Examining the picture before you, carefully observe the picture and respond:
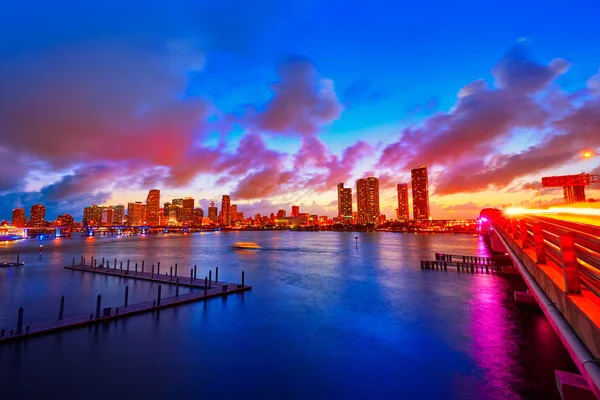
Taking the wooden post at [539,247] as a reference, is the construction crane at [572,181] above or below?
above

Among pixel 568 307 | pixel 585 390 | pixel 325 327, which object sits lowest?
pixel 325 327

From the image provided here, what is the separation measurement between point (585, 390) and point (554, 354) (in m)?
15.7

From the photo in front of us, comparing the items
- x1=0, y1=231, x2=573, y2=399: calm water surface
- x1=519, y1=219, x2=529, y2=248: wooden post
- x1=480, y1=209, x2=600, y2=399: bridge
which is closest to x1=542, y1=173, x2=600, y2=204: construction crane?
x1=0, y1=231, x2=573, y2=399: calm water surface

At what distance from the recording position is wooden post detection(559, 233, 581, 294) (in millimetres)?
6477

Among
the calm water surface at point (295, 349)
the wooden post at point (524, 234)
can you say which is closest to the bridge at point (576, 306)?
the wooden post at point (524, 234)

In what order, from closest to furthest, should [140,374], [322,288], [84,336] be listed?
[140,374]
[84,336]
[322,288]

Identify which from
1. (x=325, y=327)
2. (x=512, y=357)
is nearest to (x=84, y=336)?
(x=325, y=327)

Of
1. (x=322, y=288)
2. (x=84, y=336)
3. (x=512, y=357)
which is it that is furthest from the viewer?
(x=322, y=288)

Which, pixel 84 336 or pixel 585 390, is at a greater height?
pixel 585 390

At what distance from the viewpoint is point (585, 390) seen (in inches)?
344

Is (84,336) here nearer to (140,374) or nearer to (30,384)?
(30,384)

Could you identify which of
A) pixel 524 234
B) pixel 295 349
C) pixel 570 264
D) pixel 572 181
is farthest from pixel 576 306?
pixel 572 181

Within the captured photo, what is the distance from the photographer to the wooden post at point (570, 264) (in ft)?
21.3

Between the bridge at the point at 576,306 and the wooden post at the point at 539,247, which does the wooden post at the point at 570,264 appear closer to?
the bridge at the point at 576,306
